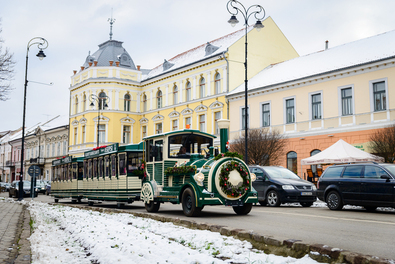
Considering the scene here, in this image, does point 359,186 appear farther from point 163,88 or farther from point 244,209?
point 163,88

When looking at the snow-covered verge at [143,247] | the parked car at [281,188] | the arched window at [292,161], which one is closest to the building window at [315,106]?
the arched window at [292,161]

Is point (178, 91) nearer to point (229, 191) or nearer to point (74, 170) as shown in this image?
point (74, 170)

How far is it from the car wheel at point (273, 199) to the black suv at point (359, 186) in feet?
6.32

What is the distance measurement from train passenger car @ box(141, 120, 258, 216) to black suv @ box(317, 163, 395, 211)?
11.6 feet

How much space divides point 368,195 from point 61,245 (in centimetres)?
961

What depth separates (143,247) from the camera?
21.8 ft

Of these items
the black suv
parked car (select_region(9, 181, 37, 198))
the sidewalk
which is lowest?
parked car (select_region(9, 181, 37, 198))

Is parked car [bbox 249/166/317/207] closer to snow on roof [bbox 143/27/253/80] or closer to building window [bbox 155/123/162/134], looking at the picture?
snow on roof [bbox 143/27/253/80]

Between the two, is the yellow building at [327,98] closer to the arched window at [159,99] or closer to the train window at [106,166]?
the arched window at [159,99]

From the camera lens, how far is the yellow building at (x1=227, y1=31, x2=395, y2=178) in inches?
1014

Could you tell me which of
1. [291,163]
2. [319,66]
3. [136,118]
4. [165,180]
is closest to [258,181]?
[165,180]

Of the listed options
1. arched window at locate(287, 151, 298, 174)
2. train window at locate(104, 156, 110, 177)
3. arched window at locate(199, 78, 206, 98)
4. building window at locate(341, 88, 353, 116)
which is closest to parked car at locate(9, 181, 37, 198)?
train window at locate(104, 156, 110, 177)

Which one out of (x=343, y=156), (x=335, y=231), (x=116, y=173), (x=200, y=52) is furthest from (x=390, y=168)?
(x=200, y=52)

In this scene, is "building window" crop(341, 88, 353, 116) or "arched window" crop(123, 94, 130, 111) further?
"arched window" crop(123, 94, 130, 111)
